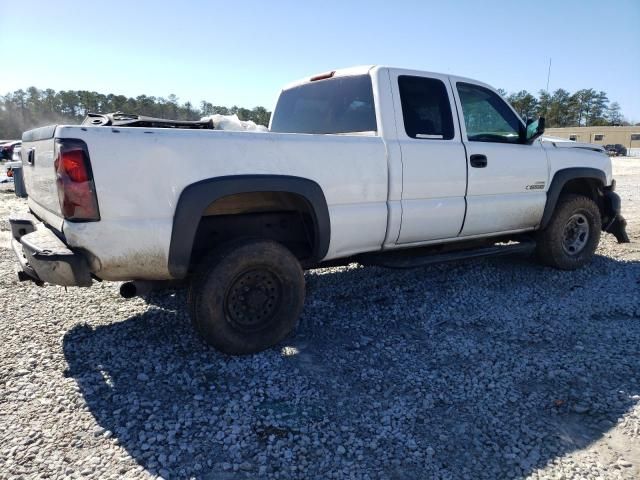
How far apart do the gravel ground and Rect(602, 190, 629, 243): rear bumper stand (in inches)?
58.4

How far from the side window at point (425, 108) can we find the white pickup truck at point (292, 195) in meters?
0.01

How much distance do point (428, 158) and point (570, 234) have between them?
2.65 m

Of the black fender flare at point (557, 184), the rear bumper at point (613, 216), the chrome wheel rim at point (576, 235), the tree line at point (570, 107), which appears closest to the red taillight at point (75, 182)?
the black fender flare at point (557, 184)

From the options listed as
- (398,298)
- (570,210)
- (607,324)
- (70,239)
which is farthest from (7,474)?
(570,210)

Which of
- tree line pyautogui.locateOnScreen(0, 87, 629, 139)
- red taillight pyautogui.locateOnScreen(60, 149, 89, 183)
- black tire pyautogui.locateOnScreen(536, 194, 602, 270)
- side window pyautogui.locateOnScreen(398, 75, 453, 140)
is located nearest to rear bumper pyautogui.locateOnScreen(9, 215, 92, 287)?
red taillight pyautogui.locateOnScreen(60, 149, 89, 183)

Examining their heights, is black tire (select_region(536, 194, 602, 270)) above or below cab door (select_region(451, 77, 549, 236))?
below

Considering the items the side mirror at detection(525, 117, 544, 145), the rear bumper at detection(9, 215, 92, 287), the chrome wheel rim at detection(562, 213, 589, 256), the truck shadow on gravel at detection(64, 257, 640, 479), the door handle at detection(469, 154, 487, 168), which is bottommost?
the truck shadow on gravel at detection(64, 257, 640, 479)

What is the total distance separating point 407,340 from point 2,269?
473 centimetres

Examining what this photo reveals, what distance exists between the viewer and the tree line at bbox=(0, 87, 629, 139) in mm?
48688

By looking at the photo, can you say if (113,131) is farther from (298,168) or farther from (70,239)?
(298,168)

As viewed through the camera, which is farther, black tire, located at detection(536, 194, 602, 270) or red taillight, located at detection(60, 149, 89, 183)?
black tire, located at detection(536, 194, 602, 270)

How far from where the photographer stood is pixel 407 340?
12.1 feet

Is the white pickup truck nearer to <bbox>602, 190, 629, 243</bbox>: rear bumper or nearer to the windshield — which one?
the windshield

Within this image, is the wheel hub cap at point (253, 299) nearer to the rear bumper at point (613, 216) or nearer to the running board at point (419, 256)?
the running board at point (419, 256)
